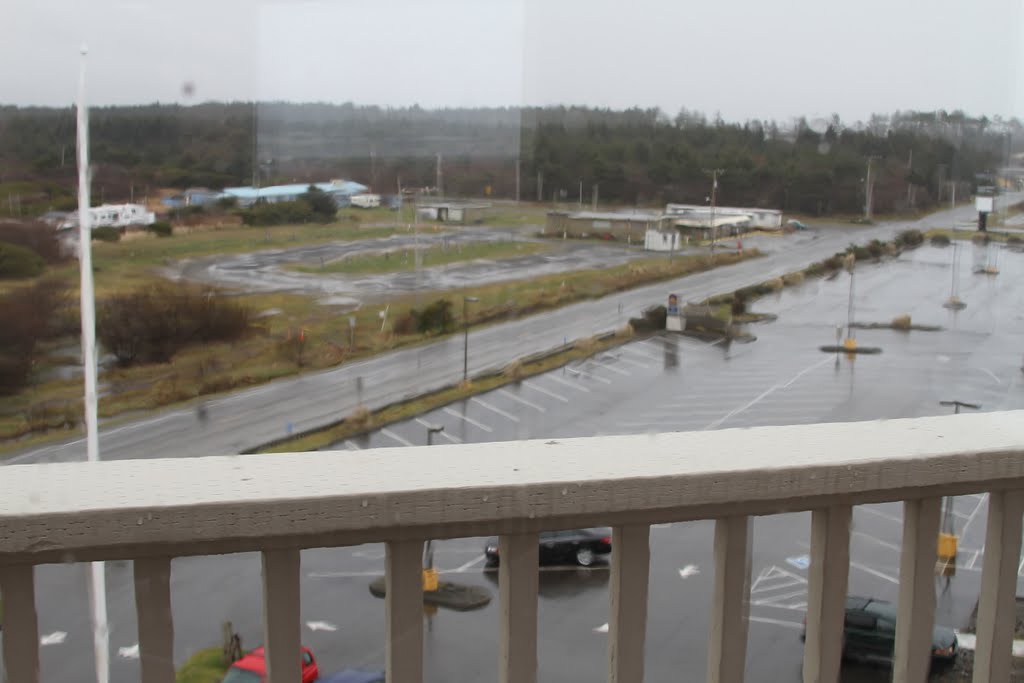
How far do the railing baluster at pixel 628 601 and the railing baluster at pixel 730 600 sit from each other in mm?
55

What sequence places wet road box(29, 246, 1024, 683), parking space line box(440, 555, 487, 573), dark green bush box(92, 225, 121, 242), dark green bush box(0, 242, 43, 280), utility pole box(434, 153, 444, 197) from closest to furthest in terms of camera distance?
parking space line box(440, 555, 487, 573) → wet road box(29, 246, 1024, 683) → dark green bush box(0, 242, 43, 280) → dark green bush box(92, 225, 121, 242) → utility pole box(434, 153, 444, 197)

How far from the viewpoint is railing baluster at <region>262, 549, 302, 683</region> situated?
0.53 meters

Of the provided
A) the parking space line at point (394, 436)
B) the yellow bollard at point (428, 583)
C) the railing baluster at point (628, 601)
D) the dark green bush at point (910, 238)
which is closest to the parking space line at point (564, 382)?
the parking space line at point (394, 436)

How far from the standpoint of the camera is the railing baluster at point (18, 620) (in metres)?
0.51

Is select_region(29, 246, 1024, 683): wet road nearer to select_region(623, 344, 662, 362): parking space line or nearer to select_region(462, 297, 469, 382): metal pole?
select_region(623, 344, 662, 362): parking space line

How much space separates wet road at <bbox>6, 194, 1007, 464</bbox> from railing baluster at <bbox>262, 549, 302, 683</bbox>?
126cm

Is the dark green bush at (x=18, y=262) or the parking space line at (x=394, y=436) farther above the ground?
the dark green bush at (x=18, y=262)

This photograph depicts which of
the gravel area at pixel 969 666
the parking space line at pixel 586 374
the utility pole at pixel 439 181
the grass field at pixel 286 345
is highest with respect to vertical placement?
the utility pole at pixel 439 181

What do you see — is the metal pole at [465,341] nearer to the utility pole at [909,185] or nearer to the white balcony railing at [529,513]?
the utility pole at [909,185]

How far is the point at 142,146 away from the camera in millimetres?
3311

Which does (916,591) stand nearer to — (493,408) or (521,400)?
(493,408)

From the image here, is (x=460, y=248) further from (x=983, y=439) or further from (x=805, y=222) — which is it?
(x=983, y=439)

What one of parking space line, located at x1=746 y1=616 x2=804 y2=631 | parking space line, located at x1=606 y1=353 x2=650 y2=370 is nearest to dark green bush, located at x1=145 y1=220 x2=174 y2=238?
parking space line, located at x1=606 y1=353 x2=650 y2=370

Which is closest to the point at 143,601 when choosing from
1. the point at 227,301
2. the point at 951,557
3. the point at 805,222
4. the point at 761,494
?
the point at 761,494
